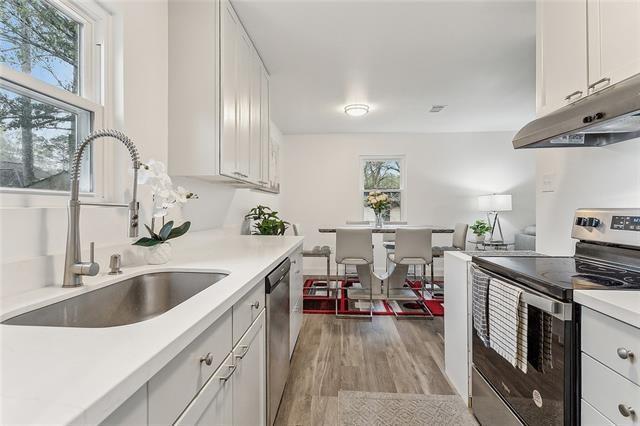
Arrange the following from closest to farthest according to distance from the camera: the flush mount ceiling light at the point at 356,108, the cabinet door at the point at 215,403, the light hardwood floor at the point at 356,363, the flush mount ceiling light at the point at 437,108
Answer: the cabinet door at the point at 215,403 → the light hardwood floor at the point at 356,363 → the flush mount ceiling light at the point at 356,108 → the flush mount ceiling light at the point at 437,108

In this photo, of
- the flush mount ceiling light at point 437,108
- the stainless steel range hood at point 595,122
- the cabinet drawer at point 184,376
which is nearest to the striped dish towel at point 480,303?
the stainless steel range hood at point 595,122

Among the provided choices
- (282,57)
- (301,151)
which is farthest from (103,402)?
(301,151)

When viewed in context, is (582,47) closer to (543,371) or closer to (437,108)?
(543,371)

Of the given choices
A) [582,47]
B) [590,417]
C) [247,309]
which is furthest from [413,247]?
[247,309]

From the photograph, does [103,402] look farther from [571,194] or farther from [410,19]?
[410,19]

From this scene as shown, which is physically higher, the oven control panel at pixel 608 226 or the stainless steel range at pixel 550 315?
the oven control panel at pixel 608 226

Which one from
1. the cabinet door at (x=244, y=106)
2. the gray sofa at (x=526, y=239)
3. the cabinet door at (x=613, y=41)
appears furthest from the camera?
the gray sofa at (x=526, y=239)

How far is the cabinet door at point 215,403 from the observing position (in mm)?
738

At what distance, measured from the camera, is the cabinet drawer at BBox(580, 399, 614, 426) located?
93 centimetres

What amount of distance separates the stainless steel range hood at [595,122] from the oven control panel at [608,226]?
1.23 feet

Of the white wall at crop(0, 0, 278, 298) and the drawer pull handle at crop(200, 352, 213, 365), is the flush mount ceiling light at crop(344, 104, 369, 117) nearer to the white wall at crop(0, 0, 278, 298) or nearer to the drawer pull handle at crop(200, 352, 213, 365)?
the white wall at crop(0, 0, 278, 298)

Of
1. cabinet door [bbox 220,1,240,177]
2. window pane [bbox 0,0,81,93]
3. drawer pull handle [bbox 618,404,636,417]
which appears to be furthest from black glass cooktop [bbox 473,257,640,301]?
window pane [bbox 0,0,81,93]

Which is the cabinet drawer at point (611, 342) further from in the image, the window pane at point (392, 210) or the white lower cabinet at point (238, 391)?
the window pane at point (392, 210)

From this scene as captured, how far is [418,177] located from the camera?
5.90 meters
